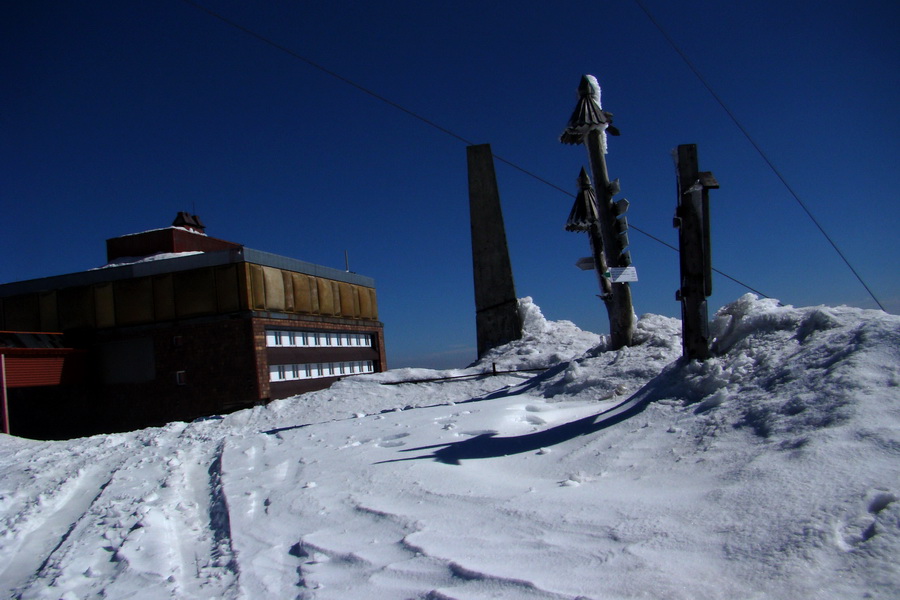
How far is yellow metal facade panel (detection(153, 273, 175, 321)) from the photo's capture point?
17797 millimetres

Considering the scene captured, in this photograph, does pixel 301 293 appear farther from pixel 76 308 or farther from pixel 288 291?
pixel 76 308

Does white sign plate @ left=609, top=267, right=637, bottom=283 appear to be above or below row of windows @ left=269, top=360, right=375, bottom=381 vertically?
above

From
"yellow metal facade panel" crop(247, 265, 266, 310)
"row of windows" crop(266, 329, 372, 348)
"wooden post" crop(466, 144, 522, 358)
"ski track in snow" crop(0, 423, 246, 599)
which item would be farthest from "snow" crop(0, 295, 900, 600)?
"row of windows" crop(266, 329, 372, 348)

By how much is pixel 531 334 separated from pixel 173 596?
14.3 metres

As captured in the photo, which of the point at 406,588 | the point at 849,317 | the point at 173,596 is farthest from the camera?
the point at 849,317

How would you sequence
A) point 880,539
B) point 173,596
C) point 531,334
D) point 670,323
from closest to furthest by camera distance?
point 880,539, point 173,596, point 670,323, point 531,334

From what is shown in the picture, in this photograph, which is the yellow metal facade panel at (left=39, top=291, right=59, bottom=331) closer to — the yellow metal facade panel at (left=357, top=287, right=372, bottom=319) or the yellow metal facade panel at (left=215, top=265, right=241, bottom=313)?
the yellow metal facade panel at (left=215, top=265, right=241, bottom=313)

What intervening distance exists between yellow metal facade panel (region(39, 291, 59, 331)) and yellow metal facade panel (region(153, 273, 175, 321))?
3830 millimetres

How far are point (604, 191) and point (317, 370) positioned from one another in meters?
13.0

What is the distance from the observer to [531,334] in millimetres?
17266

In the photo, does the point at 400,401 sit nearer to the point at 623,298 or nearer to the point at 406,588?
the point at 623,298

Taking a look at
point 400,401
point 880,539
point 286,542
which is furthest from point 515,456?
point 400,401

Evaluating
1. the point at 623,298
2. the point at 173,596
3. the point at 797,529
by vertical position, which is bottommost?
the point at 173,596

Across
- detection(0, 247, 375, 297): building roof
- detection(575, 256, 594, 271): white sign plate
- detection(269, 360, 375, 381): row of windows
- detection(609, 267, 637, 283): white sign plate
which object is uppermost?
detection(0, 247, 375, 297): building roof
